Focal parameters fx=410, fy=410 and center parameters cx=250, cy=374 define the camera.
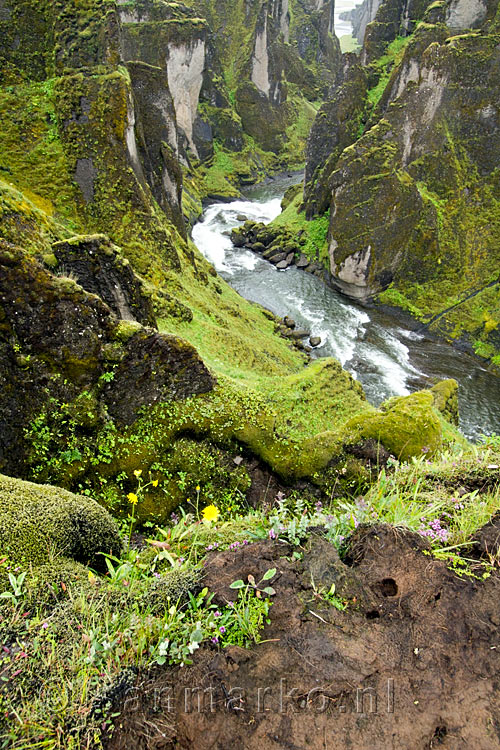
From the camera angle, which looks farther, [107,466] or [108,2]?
[108,2]

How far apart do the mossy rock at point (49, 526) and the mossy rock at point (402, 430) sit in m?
5.90

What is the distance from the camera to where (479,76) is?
33.8 meters

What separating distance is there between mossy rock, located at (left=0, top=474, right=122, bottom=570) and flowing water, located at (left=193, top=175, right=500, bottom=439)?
21.4 metres

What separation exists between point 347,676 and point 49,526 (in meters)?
2.49

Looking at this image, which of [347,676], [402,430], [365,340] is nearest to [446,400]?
[365,340]

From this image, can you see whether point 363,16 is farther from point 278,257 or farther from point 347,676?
point 347,676

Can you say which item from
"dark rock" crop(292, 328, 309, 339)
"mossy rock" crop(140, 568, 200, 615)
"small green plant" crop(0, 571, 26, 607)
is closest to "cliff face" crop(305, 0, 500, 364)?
"dark rock" crop(292, 328, 309, 339)

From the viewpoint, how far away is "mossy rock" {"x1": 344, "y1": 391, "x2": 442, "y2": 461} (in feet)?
27.8

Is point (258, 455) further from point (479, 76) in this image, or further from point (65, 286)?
point (479, 76)

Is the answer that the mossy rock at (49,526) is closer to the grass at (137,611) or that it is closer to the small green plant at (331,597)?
the grass at (137,611)

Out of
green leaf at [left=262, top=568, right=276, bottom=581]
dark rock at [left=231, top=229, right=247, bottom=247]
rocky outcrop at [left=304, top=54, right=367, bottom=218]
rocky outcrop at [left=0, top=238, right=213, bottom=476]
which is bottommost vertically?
dark rock at [left=231, top=229, right=247, bottom=247]

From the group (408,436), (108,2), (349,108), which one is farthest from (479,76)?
(408,436)

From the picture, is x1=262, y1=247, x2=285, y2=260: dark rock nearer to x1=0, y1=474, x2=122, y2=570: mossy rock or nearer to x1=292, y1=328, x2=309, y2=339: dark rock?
x1=292, y1=328, x2=309, y2=339: dark rock

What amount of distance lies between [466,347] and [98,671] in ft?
107
